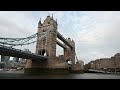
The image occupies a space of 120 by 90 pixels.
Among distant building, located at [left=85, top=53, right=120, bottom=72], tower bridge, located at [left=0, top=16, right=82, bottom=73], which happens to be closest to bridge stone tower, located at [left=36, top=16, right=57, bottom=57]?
tower bridge, located at [left=0, top=16, right=82, bottom=73]

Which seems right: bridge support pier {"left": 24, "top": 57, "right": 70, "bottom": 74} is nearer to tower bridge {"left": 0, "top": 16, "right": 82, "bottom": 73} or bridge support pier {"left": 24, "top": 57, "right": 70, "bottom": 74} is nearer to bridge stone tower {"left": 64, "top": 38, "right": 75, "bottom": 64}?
tower bridge {"left": 0, "top": 16, "right": 82, "bottom": 73}

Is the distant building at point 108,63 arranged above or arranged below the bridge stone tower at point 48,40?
below

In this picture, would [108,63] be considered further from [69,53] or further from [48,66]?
[48,66]

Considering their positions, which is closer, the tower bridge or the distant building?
the tower bridge

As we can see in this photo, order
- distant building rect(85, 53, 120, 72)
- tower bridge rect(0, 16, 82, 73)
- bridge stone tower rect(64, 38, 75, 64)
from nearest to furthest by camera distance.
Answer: tower bridge rect(0, 16, 82, 73)
bridge stone tower rect(64, 38, 75, 64)
distant building rect(85, 53, 120, 72)

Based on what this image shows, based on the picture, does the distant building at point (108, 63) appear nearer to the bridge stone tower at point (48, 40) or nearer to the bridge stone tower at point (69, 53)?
the bridge stone tower at point (69, 53)

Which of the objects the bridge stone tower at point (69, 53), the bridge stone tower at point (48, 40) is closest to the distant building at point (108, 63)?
the bridge stone tower at point (69, 53)

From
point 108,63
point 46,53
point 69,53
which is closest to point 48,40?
point 46,53
